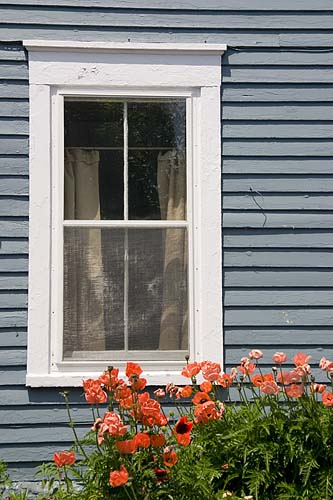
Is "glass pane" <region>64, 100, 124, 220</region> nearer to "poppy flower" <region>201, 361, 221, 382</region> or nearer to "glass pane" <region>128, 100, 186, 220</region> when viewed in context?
"glass pane" <region>128, 100, 186, 220</region>

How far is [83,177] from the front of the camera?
4516 mm

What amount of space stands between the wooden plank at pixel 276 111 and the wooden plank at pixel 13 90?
1.18 meters

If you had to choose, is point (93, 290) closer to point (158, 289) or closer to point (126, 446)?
point (158, 289)

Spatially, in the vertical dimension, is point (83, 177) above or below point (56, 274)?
above

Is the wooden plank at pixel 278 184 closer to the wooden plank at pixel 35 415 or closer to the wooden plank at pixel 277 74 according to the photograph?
the wooden plank at pixel 277 74

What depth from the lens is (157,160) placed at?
4.56m

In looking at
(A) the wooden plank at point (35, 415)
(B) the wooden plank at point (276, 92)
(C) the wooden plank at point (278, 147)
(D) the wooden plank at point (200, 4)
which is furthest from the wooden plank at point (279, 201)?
(A) the wooden plank at point (35, 415)

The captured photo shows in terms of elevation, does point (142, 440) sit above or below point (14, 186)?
below

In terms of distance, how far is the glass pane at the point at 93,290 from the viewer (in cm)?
441

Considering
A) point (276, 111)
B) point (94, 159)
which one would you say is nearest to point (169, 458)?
point (94, 159)

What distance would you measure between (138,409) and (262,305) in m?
1.55

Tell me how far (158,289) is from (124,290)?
20cm

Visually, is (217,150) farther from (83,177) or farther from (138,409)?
(138,409)

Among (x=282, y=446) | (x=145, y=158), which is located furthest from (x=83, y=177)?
(x=282, y=446)
